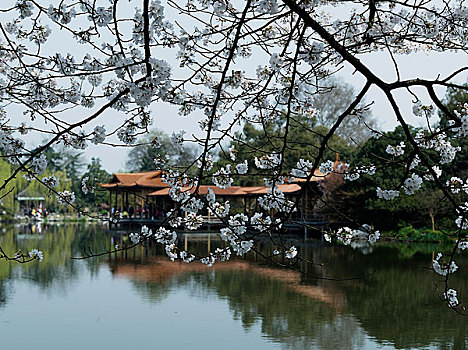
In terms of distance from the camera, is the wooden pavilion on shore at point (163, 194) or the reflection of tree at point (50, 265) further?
the wooden pavilion on shore at point (163, 194)

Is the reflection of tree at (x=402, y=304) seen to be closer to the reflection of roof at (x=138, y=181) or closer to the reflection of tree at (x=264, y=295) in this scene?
the reflection of tree at (x=264, y=295)

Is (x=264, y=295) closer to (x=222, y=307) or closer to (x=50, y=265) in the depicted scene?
(x=222, y=307)

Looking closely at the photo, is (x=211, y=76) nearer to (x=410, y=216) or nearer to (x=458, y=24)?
(x=458, y=24)

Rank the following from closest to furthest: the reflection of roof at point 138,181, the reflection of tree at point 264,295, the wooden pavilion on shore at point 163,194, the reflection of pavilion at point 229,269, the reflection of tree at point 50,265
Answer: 1. the reflection of tree at point 264,295
2. the reflection of pavilion at point 229,269
3. the reflection of tree at point 50,265
4. the wooden pavilion on shore at point 163,194
5. the reflection of roof at point 138,181

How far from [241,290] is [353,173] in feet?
26.7

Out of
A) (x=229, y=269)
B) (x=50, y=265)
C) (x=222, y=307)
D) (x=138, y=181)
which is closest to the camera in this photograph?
(x=222, y=307)

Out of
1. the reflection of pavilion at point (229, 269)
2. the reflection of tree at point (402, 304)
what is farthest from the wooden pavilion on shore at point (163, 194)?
the reflection of tree at point (402, 304)

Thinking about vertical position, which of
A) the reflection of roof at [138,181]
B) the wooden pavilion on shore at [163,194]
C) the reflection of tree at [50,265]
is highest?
the reflection of roof at [138,181]

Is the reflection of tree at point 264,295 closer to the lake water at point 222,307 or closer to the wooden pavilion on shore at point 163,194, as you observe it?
the lake water at point 222,307

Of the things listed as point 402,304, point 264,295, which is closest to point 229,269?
point 264,295

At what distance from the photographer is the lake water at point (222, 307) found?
7.91 metres

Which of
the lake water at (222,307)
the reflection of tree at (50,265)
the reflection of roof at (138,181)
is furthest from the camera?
the reflection of roof at (138,181)

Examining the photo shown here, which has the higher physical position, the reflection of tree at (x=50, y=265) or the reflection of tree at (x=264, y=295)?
the reflection of tree at (x=50, y=265)

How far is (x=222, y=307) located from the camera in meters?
9.77
